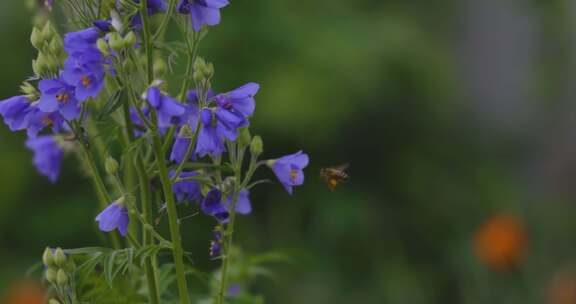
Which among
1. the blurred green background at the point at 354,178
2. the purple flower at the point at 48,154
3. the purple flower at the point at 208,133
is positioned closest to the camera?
the purple flower at the point at 208,133

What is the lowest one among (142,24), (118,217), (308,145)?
(308,145)

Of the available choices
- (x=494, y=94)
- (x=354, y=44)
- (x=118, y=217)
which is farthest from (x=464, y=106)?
(x=118, y=217)

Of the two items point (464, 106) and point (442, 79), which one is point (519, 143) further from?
point (442, 79)

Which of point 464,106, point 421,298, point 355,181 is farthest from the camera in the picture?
point 464,106

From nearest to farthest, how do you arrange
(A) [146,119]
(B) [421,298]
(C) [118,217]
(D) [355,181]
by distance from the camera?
(A) [146,119], (C) [118,217], (B) [421,298], (D) [355,181]

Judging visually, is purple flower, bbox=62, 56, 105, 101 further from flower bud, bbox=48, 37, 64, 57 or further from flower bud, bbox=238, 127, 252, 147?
flower bud, bbox=238, 127, 252, 147

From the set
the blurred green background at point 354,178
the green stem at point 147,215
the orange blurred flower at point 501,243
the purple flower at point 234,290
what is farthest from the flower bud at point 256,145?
the blurred green background at point 354,178

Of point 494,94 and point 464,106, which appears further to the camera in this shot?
point 494,94

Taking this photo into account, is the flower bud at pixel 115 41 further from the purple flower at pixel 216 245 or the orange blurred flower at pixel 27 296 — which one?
the orange blurred flower at pixel 27 296
